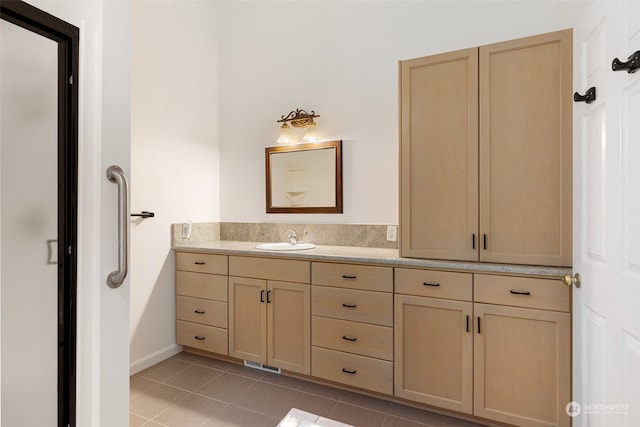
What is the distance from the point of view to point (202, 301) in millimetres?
2877

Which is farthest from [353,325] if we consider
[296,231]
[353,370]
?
[296,231]

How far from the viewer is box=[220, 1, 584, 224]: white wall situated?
262cm

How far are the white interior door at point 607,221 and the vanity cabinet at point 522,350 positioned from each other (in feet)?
0.27

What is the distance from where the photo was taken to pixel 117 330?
1.23 m

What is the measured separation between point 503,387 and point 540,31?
2.26m

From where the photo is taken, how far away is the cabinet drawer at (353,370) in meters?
2.16

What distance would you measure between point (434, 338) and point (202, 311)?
1.82 metres

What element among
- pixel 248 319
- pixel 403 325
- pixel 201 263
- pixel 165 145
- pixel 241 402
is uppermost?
pixel 165 145

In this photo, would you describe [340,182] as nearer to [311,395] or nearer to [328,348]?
[328,348]

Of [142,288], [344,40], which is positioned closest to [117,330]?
[142,288]

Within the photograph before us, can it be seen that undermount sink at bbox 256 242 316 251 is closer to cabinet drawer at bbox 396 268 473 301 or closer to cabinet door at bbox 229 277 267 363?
cabinet door at bbox 229 277 267 363

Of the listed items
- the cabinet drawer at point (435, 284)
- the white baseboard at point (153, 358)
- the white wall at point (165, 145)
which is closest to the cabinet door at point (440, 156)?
the cabinet drawer at point (435, 284)
